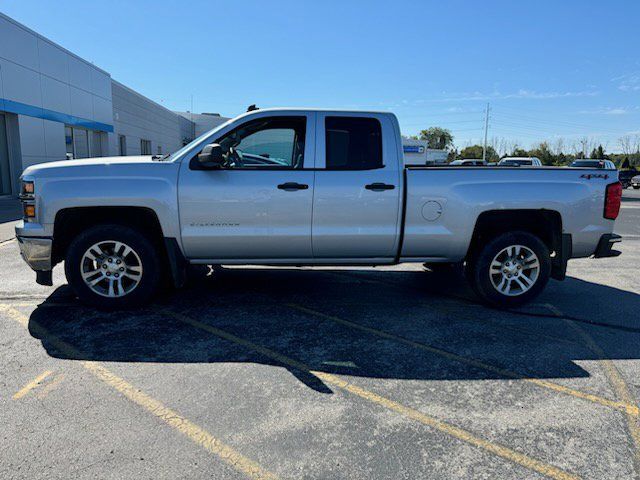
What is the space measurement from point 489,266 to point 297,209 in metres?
2.20

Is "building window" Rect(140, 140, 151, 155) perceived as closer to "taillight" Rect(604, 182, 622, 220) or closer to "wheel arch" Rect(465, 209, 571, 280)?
"wheel arch" Rect(465, 209, 571, 280)

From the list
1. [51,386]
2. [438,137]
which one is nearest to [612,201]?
[51,386]

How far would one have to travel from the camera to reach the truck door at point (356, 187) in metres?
4.74

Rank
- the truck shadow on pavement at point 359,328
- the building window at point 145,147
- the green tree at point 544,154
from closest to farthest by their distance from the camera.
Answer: the truck shadow on pavement at point 359,328 → the building window at point 145,147 → the green tree at point 544,154

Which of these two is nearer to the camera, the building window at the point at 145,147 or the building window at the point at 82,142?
the building window at the point at 82,142

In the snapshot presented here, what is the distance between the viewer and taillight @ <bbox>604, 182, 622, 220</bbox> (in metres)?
4.97

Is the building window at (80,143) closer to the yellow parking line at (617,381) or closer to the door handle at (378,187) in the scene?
the door handle at (378,187)

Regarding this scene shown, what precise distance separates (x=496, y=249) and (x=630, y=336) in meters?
1.47

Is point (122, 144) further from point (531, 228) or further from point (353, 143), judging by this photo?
point (531, 228)

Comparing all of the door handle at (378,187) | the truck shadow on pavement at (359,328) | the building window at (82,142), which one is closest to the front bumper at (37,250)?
the truck shadow on pavement at (359,328)

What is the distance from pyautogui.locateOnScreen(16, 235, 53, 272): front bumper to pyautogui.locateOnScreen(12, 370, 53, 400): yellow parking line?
1.55 m

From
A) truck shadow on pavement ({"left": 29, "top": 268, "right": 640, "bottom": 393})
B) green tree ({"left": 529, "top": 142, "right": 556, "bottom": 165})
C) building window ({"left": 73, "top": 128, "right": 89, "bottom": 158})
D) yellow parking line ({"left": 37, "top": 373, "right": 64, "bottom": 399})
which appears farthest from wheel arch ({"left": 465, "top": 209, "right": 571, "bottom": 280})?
green tree ({"left": 529, "top": 142, "right": 556, "bottom": 165})

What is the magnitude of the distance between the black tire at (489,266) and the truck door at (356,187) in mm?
980

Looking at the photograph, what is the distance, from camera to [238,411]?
3.00 meters
